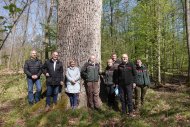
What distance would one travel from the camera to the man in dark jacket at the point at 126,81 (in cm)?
850

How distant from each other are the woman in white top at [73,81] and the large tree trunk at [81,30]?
295 mm

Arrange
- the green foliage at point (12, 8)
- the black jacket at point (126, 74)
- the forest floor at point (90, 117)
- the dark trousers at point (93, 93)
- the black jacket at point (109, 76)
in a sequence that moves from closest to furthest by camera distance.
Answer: the green foliage at point (12, 8), the forest floor at point (90, 117), the black jacket at point (126, 74), the dark trousers at point (93, 93), the black jacket at point (109, 76)

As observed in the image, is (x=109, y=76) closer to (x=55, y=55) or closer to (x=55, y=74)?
(x=55, y=74)

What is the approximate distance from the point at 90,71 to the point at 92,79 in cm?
25

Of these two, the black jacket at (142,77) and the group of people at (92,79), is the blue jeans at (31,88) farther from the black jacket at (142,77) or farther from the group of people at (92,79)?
the black jacket at (142,77)

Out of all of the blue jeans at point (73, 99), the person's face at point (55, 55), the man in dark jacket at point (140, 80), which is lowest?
the blue jeans at point (73, 99)

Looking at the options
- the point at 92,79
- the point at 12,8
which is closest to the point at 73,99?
the point at 92,79

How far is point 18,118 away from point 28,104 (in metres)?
1.07

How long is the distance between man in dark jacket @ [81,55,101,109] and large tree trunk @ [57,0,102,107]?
24 cm

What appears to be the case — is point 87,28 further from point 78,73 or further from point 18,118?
point 18,118

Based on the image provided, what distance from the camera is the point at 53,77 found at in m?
8.69

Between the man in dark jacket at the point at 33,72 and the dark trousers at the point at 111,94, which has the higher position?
the man in dark jacket at the point at 33,72

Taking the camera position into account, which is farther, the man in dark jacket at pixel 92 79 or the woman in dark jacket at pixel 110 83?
the woman in dark jacket at pixel 110 83

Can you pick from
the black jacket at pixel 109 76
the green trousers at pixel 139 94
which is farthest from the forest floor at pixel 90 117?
the black jacket at pixel 109 76
